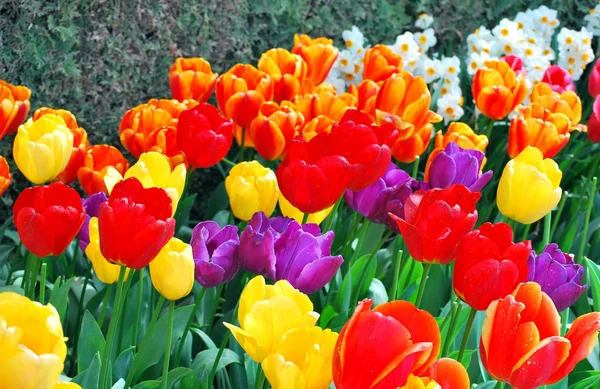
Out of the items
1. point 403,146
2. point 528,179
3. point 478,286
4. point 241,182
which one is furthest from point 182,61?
point 478,286

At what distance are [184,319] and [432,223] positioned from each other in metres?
0.61

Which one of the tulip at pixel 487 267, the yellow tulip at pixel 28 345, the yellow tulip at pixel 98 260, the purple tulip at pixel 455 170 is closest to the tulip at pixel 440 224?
the tulip at pixel 487 267

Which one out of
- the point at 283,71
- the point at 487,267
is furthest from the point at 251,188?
the point at 283,71

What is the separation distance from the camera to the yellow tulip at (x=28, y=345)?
36.3 inches

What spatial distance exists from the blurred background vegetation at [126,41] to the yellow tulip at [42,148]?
0.83m

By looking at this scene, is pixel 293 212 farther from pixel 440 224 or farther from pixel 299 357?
pixel 299 357

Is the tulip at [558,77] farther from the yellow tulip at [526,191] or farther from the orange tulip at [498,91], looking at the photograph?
the yellow tulip at [526,191]

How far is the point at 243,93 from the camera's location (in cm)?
214

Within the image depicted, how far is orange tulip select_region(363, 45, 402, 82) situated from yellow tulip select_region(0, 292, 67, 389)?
1.77 m

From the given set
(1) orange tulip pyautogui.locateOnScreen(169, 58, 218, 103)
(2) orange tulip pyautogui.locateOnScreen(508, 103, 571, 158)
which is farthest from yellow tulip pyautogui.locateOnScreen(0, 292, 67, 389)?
(2) orange tulip pyautogui.locateOnScreen(508, 103, 571, 158)

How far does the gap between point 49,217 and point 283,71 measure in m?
1.22

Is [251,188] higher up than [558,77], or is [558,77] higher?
[558,77]

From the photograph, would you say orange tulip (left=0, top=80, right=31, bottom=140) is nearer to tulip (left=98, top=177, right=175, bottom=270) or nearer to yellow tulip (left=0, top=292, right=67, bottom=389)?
tulip (left=98, top=177, right=175, bottom=270)

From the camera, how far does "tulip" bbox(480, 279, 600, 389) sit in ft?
3.64
